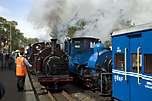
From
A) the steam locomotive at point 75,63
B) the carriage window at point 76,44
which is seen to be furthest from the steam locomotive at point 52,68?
the carriage window at point 76,44

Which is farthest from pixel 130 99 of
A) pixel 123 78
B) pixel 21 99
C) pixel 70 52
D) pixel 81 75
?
pixel 70 52

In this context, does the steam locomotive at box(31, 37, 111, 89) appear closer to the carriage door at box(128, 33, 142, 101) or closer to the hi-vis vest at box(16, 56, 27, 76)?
the hi-vis vest at box(16, 56, 27, 76)

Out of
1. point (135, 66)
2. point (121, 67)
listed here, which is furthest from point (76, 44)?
point (135, 66)

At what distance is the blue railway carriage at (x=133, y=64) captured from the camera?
8977mm

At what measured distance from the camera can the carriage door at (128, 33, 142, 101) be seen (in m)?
9.41

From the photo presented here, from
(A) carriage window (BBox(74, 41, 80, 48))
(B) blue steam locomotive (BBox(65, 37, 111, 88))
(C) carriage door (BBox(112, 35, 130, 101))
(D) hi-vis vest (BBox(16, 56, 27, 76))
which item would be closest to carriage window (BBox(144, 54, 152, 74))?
(C) carriage door (BBox(112, 35, 130, 101))

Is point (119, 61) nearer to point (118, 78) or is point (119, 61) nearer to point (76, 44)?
point (118, 78)

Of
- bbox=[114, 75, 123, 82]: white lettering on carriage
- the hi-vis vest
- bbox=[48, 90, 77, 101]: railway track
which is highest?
the hi-vis vest

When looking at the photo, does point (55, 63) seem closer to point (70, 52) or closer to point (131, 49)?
point (70, 52)

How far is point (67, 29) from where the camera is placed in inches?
1264

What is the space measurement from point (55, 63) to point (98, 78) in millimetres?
2869

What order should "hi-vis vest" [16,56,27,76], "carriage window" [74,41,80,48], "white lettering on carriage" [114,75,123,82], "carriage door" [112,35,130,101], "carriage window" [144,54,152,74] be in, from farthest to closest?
"carriage window" [74,41,80,48]
"hi-vis vest" [16,56,27,76]
"white lettering on carriage" [114,75,123,82]
"carriage door" [112,35,130,101]
"carriage window" [144,54,152,74]

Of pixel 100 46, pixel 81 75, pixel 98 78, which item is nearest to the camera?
pixel 98 78

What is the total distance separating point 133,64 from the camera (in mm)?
9953
